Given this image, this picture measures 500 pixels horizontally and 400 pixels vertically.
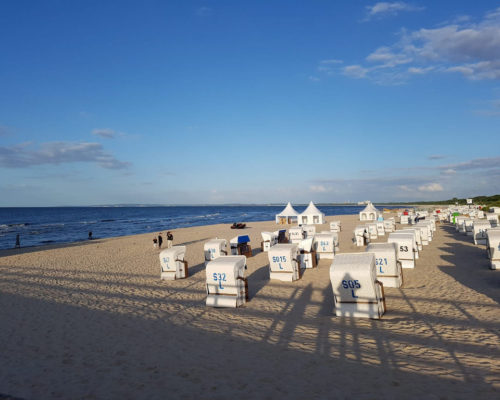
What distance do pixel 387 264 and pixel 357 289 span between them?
10.2 ft

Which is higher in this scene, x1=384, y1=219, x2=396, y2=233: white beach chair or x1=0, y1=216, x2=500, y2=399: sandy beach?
x1=384, y1=219, x2=396, y2=233: white beach chair

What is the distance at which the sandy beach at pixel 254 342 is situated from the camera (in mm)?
5293

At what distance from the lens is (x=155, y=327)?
8.37 meters

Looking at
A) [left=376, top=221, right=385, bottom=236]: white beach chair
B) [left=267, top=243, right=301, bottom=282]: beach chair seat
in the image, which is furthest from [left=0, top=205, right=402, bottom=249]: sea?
[left=376, top=221, right=385, bottom=236]: white beach chair

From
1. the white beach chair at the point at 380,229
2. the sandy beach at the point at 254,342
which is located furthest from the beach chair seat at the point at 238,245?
the white beach chair at the point at 380,229

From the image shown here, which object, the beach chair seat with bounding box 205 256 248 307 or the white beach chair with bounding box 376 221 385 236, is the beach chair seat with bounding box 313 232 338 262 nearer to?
the beach chair seat with bounding box 205 256 248 307

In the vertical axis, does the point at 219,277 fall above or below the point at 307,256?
above

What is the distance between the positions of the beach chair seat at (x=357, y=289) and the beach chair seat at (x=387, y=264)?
229cm

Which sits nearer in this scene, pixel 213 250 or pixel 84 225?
pixel 213 250

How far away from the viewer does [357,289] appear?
8.37 metres

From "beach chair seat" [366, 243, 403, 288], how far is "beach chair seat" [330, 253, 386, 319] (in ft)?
A: 7.53

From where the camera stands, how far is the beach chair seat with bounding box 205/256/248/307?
32.0 ft

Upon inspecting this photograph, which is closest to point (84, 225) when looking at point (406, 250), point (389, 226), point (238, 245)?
point (238, 245)

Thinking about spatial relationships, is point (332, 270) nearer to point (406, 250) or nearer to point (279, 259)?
point (279, 259)
